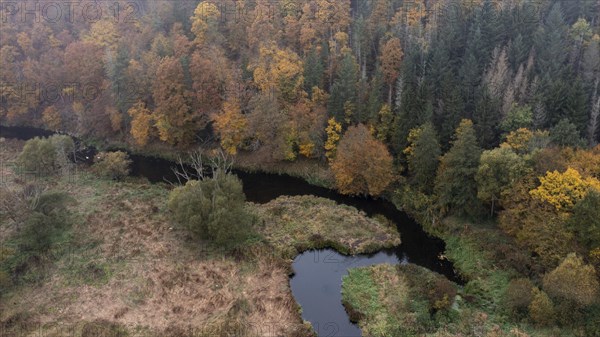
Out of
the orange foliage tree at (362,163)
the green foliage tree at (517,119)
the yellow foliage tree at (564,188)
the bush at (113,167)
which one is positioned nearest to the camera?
the yellow foliage tree at (564,188)

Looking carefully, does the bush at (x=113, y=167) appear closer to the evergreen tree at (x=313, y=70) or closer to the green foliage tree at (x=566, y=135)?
the evergreen tree at (x=313, y=70)

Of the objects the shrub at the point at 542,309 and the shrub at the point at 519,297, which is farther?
the shrub at the point at 519,297

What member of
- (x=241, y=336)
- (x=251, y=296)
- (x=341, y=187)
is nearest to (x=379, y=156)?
(x=341, y=187)

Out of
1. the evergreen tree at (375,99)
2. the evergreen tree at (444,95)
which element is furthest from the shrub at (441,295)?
the evergreen tree at (375,99)

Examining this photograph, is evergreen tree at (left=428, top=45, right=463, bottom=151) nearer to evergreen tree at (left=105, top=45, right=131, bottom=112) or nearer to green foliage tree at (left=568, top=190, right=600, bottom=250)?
green foliage tree at (left=568, top=190, right=600, bottom=250)

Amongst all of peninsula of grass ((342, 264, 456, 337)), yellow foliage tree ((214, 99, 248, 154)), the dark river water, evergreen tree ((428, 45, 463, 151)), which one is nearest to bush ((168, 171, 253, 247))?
the dark river water

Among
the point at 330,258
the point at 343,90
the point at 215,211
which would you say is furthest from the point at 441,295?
the point at 343,90

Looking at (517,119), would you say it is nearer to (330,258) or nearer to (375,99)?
(375,99)
